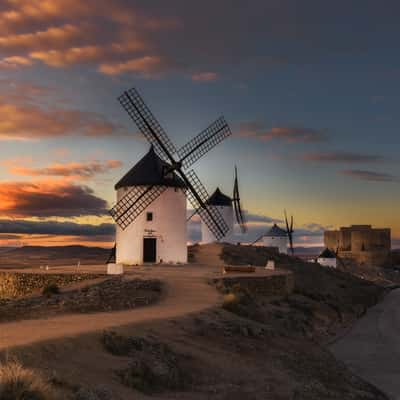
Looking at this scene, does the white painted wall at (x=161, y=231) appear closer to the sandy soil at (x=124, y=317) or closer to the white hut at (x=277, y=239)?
the sandy soil at (x=124, y=317)

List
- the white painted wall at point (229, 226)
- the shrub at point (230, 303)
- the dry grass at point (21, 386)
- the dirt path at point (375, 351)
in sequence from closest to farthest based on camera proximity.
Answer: the dry grass at point (21, 386) → the dirt path at point (375, 351) → the shrub at point (230, 303) → the white painted wall at point (229, 226)

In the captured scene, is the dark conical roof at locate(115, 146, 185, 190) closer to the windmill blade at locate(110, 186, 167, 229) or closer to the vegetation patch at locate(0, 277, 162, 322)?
the windmill blade at locate(110, 186, 167, 229)

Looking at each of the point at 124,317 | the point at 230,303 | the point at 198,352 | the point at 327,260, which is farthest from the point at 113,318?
the point at 327,260

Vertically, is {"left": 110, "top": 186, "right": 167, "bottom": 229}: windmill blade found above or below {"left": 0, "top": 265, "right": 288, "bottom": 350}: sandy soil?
above

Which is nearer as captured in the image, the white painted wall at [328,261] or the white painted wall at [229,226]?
the white painted wall at [229,226]

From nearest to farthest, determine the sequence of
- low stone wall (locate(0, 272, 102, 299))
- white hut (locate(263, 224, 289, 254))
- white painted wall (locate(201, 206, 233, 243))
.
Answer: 1. low stone wall (locate(0, 272, 102, 299))
2. white painted wall (locate(201, 206, 233, 243))
3. white hut (locate(263, 224, 289, 254))

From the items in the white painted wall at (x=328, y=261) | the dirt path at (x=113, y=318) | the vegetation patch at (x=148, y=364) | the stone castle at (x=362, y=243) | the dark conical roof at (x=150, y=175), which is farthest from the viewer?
the stone castle at (x=362, y=243)

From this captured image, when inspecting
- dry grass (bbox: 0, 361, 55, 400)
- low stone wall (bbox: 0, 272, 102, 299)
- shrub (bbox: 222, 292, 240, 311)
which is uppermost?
dry grass (bbox: 0, 361, 55, 400)

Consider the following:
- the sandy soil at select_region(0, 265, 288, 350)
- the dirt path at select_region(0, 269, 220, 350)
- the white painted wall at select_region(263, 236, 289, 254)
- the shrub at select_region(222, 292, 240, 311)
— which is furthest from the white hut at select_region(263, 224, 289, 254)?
the shrub at select_region(222, 292, 240, 311)

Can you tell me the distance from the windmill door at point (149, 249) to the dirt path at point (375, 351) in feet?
48.7

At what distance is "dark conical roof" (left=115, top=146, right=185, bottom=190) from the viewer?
39250mm

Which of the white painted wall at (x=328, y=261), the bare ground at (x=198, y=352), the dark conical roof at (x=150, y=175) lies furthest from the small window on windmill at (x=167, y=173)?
the white painted wall at (x=328, y=261)

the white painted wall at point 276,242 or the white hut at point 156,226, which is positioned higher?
the white hut at point 156,226

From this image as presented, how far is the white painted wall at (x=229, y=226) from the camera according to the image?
64188 millimetres
